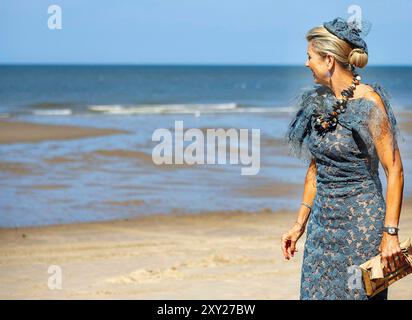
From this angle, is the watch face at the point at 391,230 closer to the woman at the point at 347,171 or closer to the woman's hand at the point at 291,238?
the woman at the point at 347,171

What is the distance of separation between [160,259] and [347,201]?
442cm

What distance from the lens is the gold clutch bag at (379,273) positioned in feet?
11.2

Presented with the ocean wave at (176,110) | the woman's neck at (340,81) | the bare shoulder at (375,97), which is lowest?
the bare shoulder at (375,97)

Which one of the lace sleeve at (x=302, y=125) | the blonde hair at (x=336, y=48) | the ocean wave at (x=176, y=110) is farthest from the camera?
the ocean wave at (x=176, y=110)

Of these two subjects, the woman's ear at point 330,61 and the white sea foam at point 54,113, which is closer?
the woman's ear at point 330,61

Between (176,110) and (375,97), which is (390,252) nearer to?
(375,97)

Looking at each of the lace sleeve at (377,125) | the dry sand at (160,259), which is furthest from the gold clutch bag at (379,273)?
the dry sand at (160,259)

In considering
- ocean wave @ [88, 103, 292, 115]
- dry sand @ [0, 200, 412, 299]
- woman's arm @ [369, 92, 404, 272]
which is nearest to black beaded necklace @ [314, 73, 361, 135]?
woman's arm @ [369, 92, 404, 272]

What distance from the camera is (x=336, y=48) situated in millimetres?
3535

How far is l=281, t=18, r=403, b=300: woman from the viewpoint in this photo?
3477mm

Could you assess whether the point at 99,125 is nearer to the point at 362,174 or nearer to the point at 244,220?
the point at 244,220

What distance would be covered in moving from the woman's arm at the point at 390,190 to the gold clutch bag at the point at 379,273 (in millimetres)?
33
